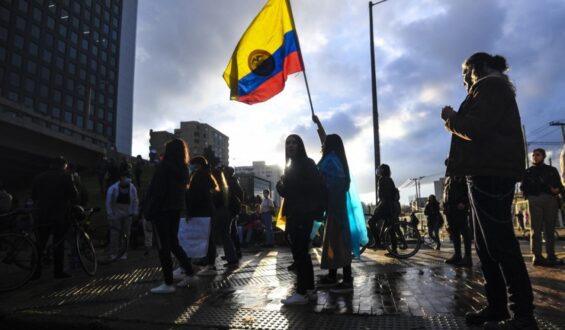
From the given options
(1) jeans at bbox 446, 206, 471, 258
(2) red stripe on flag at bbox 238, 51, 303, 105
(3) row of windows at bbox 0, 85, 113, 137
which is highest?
(3) row of windows at bbox 0, 85, 113, 137

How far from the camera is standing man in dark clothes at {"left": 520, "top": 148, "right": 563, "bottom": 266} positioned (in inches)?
268

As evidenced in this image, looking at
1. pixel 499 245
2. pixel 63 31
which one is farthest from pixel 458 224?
pixel 63 31

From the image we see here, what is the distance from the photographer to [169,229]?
528 cm

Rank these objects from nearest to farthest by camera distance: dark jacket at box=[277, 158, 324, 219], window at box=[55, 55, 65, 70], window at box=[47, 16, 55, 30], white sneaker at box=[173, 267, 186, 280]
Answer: dark jacket at box=[277, 158, 324, 219] < white sneaker at box=[173, 267, 186, 280] < window at box=[47, 16, 55, 30] < window at box=[55, 55, 65, 70]

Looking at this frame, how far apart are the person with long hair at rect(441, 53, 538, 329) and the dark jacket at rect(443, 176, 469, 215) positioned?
158 inches

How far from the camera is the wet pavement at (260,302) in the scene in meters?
3.42

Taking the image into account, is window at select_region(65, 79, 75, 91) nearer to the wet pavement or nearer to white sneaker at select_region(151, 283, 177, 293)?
the wet pavement

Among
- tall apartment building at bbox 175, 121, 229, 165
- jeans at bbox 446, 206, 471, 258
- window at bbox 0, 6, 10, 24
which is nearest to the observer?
jeans at bbox 446, 206, 471, 258

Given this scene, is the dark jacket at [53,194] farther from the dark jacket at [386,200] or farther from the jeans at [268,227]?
the jeans at [268,227]

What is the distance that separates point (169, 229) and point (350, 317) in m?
2.72

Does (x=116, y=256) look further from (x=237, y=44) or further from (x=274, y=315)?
(x=274, y=315)

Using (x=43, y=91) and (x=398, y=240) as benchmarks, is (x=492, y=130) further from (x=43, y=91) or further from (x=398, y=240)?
(x=43, y=91)

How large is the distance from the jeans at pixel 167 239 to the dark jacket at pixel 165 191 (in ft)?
0.37

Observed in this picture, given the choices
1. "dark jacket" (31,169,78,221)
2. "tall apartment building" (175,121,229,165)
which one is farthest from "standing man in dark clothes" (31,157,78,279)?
"tall apartment building" (175,121,229,165)
